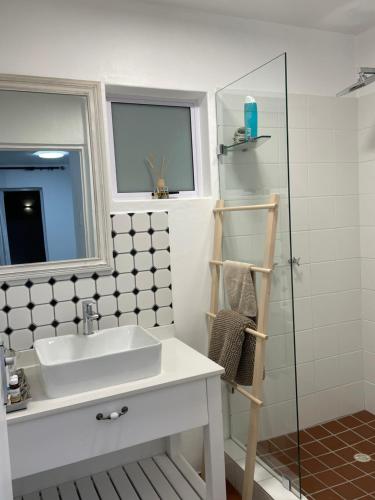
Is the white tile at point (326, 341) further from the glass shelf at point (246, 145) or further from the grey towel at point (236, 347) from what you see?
the glass shelf at point (246, 145)

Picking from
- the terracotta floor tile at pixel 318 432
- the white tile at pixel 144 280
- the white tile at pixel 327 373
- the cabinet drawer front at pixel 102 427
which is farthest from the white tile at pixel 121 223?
the terracotta floor tile at pixel 318 432

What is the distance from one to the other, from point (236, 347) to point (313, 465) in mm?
950

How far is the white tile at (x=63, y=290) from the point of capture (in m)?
1.98

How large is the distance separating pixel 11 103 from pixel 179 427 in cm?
155

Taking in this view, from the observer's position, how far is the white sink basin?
1.57m

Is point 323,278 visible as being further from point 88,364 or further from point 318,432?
point 88,364

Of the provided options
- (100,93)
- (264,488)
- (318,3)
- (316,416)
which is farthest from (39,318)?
(318,3)

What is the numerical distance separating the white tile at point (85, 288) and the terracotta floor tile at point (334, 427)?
1.76 metres

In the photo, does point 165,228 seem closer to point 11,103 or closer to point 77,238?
point 77,238

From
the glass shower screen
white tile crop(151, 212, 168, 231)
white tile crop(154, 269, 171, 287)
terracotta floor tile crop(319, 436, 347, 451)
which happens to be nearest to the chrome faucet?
white tile crop(154, 269, 171, 287)

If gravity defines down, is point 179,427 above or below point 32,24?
below

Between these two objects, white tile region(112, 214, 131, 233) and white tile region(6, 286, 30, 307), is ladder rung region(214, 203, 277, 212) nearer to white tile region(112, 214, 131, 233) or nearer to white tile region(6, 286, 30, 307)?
white tile region(112, 214, 131, 233)

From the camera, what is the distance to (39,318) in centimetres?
196

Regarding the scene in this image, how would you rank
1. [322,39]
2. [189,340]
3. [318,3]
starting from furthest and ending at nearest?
[322,39], [189,340], [318,3]
